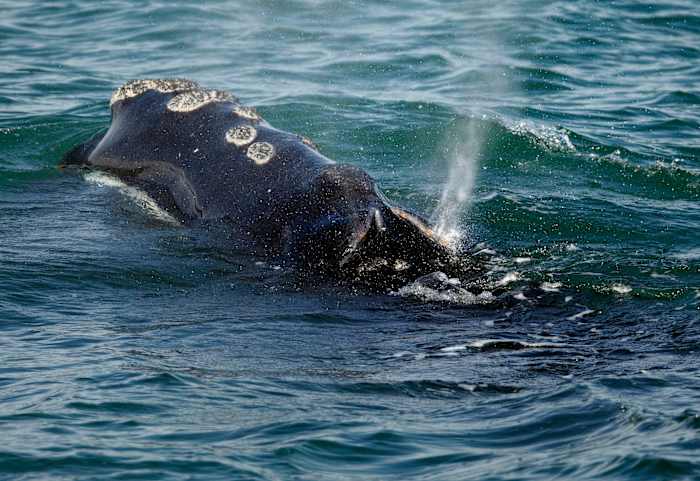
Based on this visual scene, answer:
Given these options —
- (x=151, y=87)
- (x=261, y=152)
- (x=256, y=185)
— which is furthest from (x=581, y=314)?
(x=151, y=87)

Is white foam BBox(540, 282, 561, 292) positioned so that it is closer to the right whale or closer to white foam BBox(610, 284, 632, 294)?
white foam BBox(610, 284, 632, 294)

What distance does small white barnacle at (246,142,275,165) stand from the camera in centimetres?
1051

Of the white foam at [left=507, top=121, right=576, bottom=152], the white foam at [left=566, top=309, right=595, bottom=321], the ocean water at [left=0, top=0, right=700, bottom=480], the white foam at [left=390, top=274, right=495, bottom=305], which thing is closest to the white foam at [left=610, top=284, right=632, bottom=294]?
the ocean water at [left=0, top=0, right=700, bottom=480]

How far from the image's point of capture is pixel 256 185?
10.3m

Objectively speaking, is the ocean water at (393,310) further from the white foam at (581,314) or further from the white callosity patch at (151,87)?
the white callosity patch at (151,87)

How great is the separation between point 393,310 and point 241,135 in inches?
117

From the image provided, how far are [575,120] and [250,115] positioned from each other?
21.4 feet

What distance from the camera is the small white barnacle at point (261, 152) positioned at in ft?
34.5

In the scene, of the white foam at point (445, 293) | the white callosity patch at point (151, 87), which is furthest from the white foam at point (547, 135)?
the white foam at point (445, 293)

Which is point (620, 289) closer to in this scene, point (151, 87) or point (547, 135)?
point (151, 87)

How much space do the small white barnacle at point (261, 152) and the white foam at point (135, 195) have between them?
0.91 metres

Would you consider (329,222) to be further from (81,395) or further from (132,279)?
(81,395)

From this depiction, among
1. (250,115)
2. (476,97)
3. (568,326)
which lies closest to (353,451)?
(568,326)

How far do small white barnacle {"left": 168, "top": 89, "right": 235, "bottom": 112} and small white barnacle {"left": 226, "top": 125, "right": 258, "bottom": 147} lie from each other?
728mm
